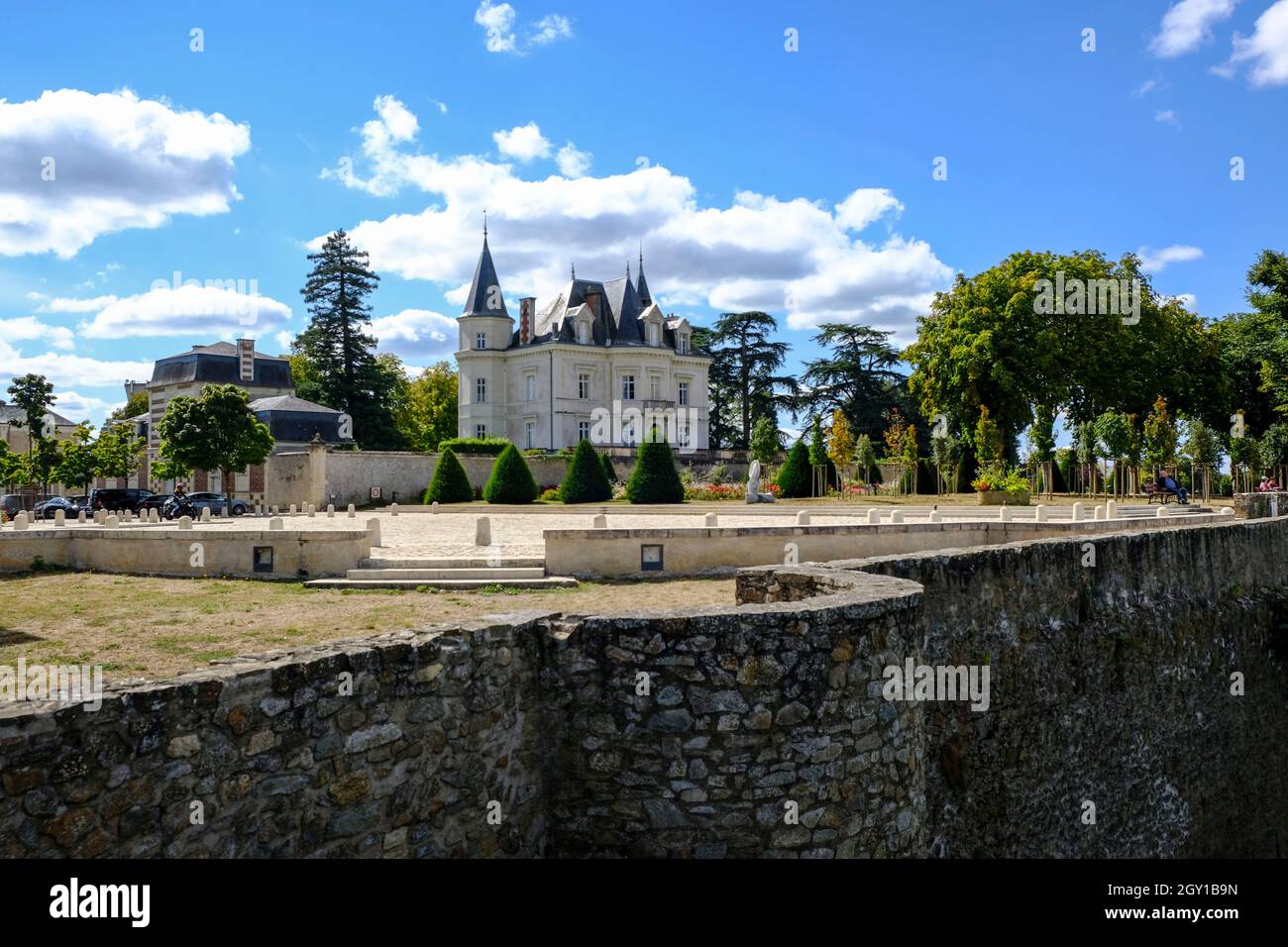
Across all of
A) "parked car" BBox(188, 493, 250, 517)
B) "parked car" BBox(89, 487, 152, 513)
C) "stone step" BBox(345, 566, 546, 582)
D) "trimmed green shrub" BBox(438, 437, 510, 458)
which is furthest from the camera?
"trimmed green shrub" BBox(438, 437, 510, 458)

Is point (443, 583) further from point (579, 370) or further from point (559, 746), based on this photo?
point (579, 370)

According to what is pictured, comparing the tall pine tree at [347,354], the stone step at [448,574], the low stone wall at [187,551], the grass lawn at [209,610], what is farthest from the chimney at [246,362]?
the stone step at [448,574]

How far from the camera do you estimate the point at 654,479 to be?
36656mm

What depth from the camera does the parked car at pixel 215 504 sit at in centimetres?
3275

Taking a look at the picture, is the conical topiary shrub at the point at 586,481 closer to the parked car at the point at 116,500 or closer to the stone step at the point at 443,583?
the parked car at the point at 116,500

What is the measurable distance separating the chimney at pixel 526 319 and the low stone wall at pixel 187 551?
150 ft

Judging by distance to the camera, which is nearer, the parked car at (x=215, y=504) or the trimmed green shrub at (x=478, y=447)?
the parked car at (x=215, y=504)

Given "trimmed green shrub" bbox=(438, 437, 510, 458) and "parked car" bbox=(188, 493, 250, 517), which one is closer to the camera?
"parked car" bbox=(188, 493, 250, 517)

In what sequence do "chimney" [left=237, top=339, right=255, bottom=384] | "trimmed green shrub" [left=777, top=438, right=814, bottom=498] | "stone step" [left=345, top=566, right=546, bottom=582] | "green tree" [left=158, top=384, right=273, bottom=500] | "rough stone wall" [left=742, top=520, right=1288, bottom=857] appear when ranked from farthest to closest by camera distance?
"chimney" [left=237, top=339, right=255, bottom=384] → "trimmed green shrub" [left=777, top=438, right=814, bottom=498] → "green tree" [left=158, top=384, right=273, bottom=500] → "stone step" [left=345, top=566, right=546, bottom=582] → "rough stone wall" [left=742, top=520, right=1288, bottom=857]

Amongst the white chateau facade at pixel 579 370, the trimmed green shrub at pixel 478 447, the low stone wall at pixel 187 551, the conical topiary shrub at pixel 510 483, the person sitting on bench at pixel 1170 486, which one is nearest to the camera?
the low stone wall at pixel 187 551

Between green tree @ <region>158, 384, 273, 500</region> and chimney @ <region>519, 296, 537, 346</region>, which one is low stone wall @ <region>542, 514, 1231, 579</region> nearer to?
green tree @ <region>158, 384, 273, 500</region>

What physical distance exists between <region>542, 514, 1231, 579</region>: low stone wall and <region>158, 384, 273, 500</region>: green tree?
871 inches

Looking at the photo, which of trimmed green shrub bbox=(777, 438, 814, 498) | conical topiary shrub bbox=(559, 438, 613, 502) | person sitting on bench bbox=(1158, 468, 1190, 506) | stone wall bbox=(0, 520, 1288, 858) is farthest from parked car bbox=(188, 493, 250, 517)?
person sitting on bench bbox=(1158, 468, 1190, 506)

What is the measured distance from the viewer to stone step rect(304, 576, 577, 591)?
14.8m
